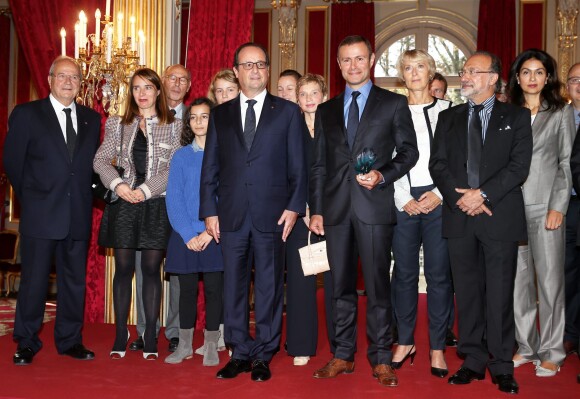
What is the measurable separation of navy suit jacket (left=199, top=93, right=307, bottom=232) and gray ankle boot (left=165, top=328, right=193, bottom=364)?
76 cm

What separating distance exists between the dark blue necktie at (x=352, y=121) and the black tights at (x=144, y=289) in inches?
52.2

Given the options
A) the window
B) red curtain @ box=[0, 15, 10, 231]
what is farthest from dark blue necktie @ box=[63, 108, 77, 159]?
red curtain @ box=[0, 15, 10, 231]

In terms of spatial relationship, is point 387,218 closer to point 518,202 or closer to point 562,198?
point 518,202

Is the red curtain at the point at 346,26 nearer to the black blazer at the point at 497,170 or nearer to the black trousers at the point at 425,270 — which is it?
the black trousers at the point at 425,270

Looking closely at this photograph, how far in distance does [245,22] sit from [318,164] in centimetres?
205

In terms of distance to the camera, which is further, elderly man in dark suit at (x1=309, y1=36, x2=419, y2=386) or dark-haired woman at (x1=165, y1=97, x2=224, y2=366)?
dark-haired woman at (x1=165, y1=97, x2=224, y2=366)

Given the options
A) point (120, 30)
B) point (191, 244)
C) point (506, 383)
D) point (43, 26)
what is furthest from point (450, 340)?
point (43, 26)

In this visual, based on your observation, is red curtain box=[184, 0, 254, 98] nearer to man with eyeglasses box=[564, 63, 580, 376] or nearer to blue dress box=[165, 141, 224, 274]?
blue dress box=[165, 141, 224, 274]

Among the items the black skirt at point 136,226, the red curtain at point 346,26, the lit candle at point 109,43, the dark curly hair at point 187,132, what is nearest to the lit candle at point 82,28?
the lit candle at point 109,43

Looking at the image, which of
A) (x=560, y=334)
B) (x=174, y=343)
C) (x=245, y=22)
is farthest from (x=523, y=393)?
(x=245, y=22)

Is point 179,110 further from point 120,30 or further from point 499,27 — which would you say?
point 499,27

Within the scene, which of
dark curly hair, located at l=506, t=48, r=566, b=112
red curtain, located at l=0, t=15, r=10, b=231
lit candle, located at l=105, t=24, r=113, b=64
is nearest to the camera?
dark curly hair, located at l=506, t=48, r=566, b=112

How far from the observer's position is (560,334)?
153 inches

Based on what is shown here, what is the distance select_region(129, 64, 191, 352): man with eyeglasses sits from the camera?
4.55 metres
